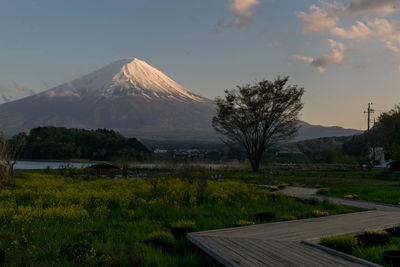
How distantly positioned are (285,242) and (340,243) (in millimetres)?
968

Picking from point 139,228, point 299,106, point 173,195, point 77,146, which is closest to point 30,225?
point 139,228

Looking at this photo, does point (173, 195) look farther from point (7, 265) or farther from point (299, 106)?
point (299, 106)

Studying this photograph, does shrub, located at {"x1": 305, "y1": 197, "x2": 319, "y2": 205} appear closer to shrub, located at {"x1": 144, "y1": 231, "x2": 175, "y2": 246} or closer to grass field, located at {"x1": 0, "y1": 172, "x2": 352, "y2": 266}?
grass field, located at {"x1": 0, "y1": 172, "x2": 352, "y2": 266}

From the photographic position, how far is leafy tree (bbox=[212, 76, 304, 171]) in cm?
3434

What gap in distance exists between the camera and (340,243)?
21.5 feet

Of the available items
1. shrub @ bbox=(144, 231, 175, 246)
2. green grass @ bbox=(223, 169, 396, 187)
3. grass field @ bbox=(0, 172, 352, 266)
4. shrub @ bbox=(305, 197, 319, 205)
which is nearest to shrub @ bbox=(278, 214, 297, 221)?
grass field @ bbox=(0, 172, 352, 266)

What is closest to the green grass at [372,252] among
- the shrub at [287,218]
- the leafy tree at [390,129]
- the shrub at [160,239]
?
the shrub at [287,218]

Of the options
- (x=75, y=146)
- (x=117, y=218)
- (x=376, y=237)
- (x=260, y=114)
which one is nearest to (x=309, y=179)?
(x=260, y=114)

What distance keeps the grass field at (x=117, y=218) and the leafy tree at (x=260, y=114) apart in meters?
18.0

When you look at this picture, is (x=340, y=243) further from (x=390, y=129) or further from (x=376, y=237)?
(x=390, y=129)

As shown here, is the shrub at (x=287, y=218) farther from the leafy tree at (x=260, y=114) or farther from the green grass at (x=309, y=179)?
the leafy tree at (x=260, y=114)

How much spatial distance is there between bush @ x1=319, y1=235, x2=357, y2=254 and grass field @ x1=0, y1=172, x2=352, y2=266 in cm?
232

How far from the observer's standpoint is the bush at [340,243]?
6547 mm

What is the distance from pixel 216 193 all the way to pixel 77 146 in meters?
55.1
